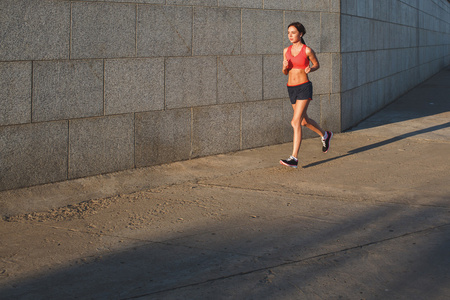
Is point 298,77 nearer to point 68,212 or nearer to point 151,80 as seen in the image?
point 151,80

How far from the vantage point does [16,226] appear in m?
4.82

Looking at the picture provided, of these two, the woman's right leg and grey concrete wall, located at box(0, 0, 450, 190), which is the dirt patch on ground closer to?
grey concrete wall, located at box(0, 0, 450, 190)

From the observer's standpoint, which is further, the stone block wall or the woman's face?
the woman's face

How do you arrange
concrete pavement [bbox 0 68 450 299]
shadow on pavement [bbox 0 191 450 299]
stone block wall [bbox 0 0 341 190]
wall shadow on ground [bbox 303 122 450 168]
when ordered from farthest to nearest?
wall shadow on ground [bbox 303 122 450 168]
stone block wall [bbox 0 0 341 190]
concrete pavement [bbox 0 68 450 299]
shadow on pavement [bbox 0 191 450 299]

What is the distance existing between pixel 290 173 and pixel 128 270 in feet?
10.9

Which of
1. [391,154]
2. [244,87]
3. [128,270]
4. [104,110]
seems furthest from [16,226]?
[391,154]

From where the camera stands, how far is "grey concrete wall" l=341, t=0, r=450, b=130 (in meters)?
9.85

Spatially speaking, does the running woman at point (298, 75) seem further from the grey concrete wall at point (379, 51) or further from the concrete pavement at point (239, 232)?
the grey concrete wall at point (379, 51)

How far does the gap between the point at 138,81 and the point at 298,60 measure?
1943 millimetres

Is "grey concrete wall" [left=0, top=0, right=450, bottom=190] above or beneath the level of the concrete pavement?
above

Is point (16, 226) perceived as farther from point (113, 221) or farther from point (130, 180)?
point (130, 180)

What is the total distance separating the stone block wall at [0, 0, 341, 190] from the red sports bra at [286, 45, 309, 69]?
39.4 inches

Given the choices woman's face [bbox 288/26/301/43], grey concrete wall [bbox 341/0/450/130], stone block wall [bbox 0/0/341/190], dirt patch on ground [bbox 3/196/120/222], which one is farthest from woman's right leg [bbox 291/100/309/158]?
grey concrete wall [bbox 341/0/450/130]

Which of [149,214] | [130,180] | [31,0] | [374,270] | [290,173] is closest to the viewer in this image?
[374,270]
